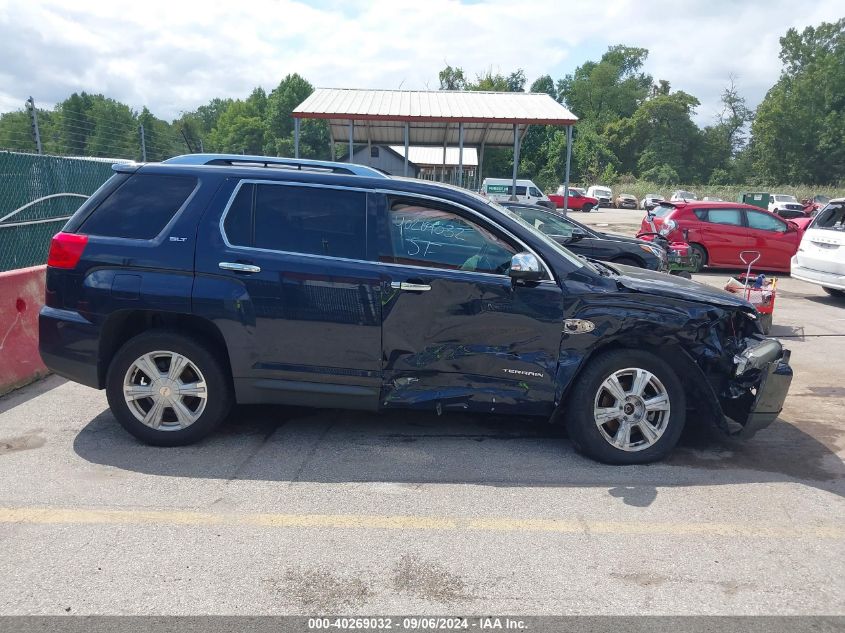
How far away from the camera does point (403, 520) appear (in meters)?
3.69

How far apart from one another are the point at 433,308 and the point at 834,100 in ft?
289

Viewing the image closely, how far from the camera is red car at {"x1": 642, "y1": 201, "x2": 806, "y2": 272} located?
14.9m

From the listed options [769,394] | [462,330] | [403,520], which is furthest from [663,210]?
[403,520]

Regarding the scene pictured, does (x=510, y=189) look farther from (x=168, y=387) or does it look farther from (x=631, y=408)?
(x=168, y=387)

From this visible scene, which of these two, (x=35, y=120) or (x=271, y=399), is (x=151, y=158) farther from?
(x=271, y=399)

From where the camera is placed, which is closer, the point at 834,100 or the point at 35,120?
the point at 35,120

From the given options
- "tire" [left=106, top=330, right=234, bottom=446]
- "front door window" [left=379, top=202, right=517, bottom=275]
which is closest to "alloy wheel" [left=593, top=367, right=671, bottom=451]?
"front door window" [left=379, top=202, right=517, bottom=275]

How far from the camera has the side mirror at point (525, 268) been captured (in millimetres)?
4258

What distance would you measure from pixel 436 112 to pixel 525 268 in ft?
53.4

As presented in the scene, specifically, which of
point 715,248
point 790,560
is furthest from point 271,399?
point 715,248

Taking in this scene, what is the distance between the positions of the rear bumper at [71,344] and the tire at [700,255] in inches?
512

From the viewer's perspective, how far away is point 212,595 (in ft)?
9.79

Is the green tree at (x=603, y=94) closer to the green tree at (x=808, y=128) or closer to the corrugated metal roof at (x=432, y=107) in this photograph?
the green tree at (x=808, y=128)

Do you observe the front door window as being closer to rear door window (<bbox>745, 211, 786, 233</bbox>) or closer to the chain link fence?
the chain link fence
